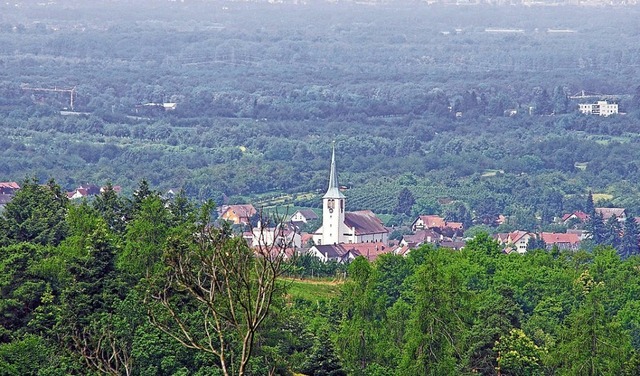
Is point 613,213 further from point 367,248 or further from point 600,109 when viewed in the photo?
point 600,109

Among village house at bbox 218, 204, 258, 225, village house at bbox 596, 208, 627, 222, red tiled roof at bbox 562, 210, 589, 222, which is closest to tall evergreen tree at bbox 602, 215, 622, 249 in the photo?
village house at bbox 596, 208, 627, 222

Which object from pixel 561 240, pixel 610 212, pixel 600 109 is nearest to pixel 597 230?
pixel 561 240

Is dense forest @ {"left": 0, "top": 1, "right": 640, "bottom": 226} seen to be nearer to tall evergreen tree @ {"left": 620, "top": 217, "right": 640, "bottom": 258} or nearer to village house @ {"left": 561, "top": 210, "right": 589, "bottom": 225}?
village house @ {"left": 561, "top": 210, "right": 589, "bottom": 225}

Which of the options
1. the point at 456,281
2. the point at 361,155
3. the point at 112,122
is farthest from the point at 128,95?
the point at 456,281

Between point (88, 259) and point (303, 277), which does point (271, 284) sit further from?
point (303, 277)

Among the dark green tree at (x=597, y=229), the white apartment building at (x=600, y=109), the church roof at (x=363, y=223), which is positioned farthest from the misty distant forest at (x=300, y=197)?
the church roof at (x=363, y=223)

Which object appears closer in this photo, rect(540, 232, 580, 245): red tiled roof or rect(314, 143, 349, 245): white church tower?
rect(314, 143, 349, 245): white church tower
